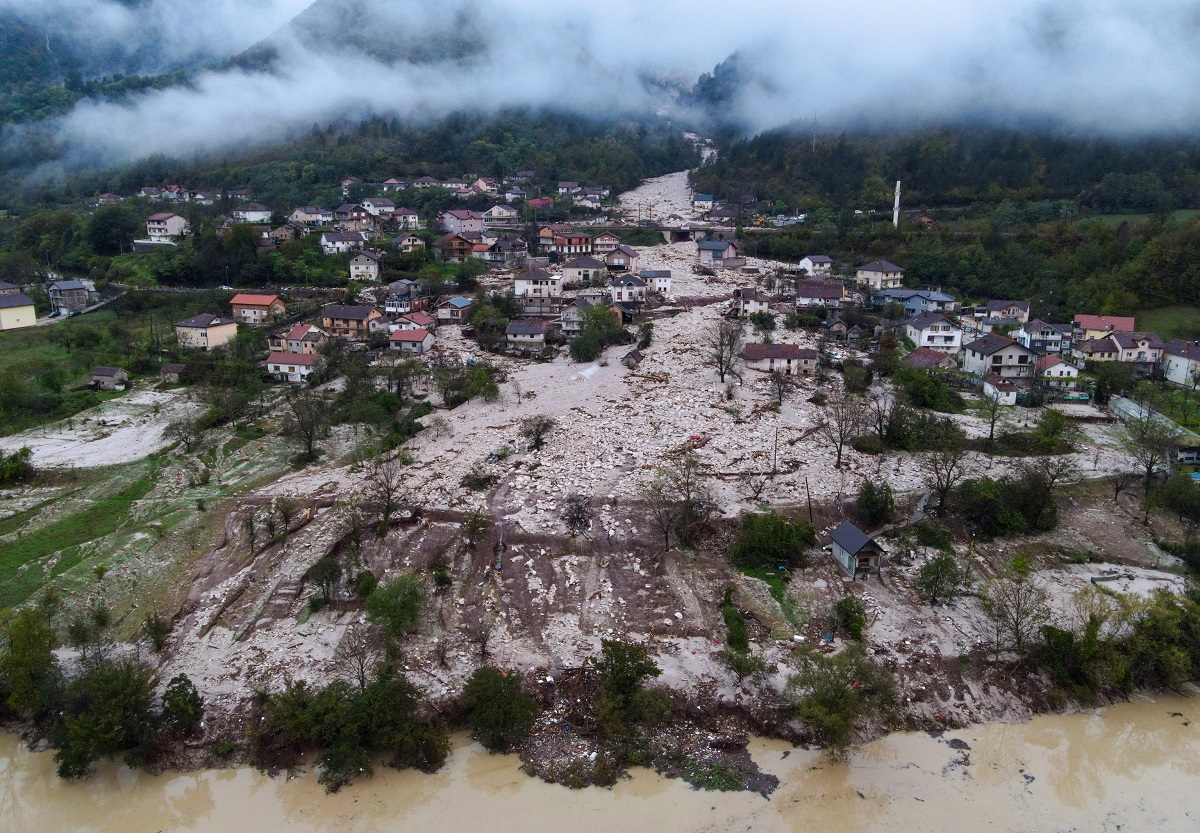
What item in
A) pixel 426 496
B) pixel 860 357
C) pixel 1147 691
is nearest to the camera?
pixel 1147 691

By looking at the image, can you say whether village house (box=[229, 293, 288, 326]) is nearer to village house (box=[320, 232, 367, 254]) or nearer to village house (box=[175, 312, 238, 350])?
village house (box=[175, 312, 238, 350])

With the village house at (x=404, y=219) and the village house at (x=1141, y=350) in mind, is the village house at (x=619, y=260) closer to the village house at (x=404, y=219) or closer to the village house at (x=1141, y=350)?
the village house at (x=404, y=219)

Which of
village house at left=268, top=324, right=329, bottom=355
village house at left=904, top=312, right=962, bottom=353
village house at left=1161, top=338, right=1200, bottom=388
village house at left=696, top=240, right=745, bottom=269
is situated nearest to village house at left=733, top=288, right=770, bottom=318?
village house at left=904, top=312, right=962, bottom=353

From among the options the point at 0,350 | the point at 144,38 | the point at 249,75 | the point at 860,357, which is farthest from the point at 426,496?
the point at 144,38

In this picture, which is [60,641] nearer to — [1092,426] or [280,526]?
[280,526]

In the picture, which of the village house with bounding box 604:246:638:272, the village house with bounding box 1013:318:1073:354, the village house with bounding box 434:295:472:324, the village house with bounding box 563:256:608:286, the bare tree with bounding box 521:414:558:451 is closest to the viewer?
the bare tree with bounding box 521:414:558:451
